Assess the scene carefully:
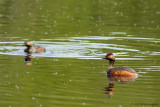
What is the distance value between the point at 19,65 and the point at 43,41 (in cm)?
598

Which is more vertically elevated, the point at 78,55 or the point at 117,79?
the point at 78,55

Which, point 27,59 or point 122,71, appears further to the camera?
point 27,59

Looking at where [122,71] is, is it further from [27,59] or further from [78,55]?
[27,59]

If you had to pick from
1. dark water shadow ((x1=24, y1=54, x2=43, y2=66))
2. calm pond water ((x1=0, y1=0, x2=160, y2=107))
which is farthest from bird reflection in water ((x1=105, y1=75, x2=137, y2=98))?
dark water shadow ((x1=24, y1=54, x2=43, y2=66))

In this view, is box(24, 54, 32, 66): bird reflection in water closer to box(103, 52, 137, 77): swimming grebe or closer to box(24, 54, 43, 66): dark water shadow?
box(24, 54, 43, 66): dark water shadow

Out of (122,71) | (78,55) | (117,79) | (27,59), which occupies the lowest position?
(117,79)

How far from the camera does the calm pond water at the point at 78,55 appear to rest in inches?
471

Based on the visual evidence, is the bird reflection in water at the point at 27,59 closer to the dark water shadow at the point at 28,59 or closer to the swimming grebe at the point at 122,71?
the dark water shadow at the point at 28,59

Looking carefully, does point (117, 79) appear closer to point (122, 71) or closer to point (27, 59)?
point (122, 71)

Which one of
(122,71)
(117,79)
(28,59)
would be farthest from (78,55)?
(117,79)

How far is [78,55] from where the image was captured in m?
18.6

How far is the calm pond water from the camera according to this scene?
11969 mm

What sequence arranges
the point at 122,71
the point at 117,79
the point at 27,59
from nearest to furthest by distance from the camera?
1. the point at 117,79
2. the point at 122,71
3. the point at 27,59

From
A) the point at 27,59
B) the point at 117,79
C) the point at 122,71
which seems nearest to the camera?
the point at 117,79
